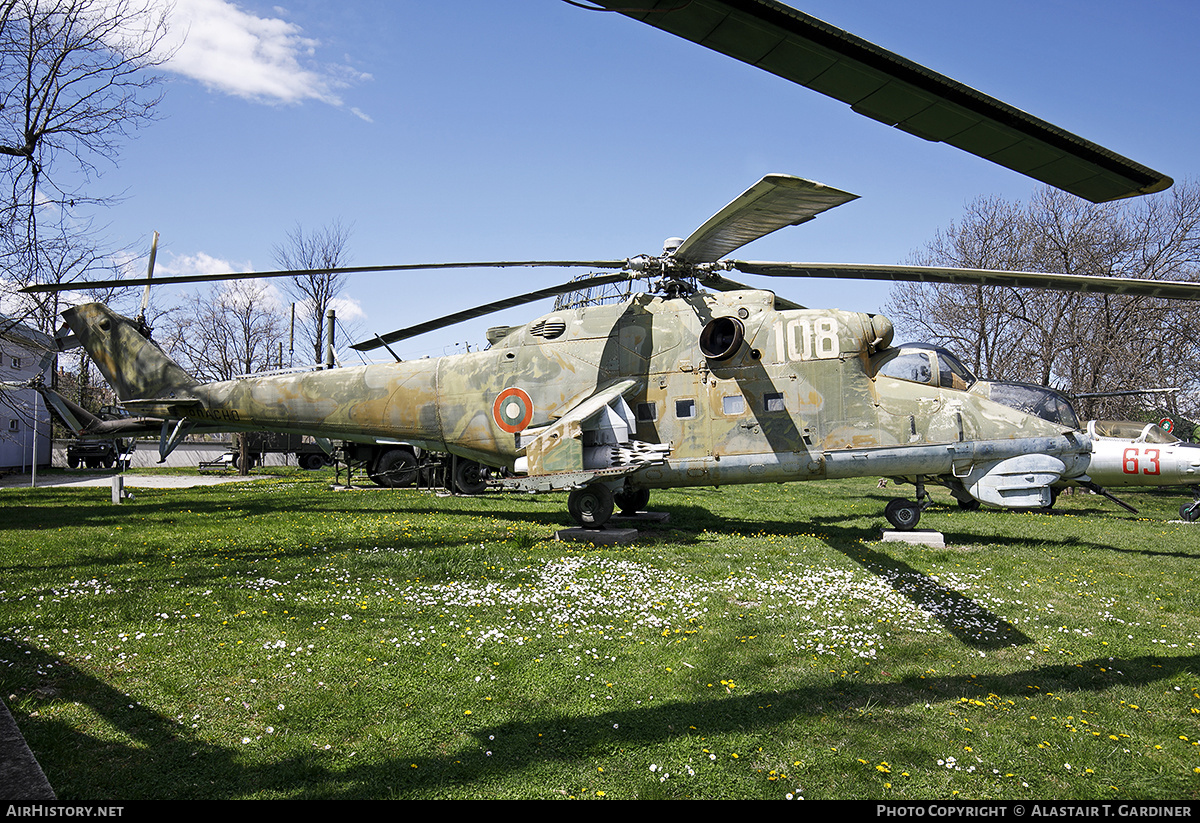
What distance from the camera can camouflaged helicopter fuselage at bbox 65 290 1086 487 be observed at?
10922 mm

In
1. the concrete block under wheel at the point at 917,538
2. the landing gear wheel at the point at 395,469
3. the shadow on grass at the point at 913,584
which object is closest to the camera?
the shadow on grass at the point at 913,584

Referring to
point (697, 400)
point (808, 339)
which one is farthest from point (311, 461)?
point (808, 339)

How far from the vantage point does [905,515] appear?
11.6 metres

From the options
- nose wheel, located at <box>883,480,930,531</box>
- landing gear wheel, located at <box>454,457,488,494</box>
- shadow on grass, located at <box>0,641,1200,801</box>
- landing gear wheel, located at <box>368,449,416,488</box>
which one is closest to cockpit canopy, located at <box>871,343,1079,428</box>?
nose wheel, located at <box>883,480,930,531</box>

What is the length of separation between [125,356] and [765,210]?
14.6 meters

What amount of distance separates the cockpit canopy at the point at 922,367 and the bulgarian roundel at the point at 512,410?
630 cm

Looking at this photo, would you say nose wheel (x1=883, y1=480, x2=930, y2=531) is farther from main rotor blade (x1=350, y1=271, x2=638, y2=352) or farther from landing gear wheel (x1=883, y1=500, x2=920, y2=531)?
main rotor blade (x1=350, y1=271, x2=638, y2=352)

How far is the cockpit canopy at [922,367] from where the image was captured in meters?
11.1

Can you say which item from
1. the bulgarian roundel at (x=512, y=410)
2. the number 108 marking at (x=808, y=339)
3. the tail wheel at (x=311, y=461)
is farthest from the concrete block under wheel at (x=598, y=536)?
the tail wheel at (x=311, y=461)

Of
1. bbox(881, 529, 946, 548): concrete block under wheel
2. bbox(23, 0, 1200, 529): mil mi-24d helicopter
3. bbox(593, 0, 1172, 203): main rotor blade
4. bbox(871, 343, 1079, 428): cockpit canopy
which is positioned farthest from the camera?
bbox(871, 343, 1079, 428): cockpit canopy

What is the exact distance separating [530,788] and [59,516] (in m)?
15.2

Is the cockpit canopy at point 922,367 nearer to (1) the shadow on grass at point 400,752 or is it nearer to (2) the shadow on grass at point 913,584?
(2) the shadow on grass at point 913,584

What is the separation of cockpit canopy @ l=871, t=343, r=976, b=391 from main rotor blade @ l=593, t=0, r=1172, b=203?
381 inches

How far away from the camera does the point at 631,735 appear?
4367mm
